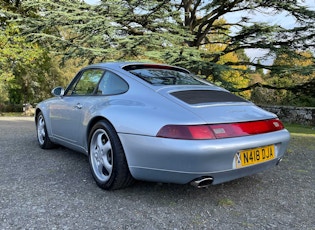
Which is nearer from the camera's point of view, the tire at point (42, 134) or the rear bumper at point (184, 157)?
the rear bumper at point (184, 157)

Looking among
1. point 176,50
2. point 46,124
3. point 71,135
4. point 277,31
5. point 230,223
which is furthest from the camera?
point 277,31

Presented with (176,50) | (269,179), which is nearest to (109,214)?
(269,179)

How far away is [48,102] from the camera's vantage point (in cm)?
414

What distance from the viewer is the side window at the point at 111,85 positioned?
2.82 metres

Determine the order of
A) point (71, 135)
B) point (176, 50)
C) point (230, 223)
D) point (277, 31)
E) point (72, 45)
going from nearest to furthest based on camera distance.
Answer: point (230, 223) < point (71, 135) < point (176, 50) < point (72, 45) < point (277, 31)

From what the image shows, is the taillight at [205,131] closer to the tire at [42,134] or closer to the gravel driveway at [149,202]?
the gravel driveway at [149,202]

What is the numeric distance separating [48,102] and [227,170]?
2.98 m

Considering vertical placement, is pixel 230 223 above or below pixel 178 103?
below

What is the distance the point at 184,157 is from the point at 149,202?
0.63 metres

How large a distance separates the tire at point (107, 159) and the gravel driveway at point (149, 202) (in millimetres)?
116

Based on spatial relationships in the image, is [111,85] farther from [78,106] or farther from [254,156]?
[254,156]

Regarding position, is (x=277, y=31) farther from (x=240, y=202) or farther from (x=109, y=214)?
(x=109, y=214)

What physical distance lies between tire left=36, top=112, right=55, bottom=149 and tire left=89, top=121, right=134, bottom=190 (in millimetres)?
1635

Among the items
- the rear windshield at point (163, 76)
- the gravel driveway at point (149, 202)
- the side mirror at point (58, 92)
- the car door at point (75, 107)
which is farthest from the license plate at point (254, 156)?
the side mirror at point (58, 92)
